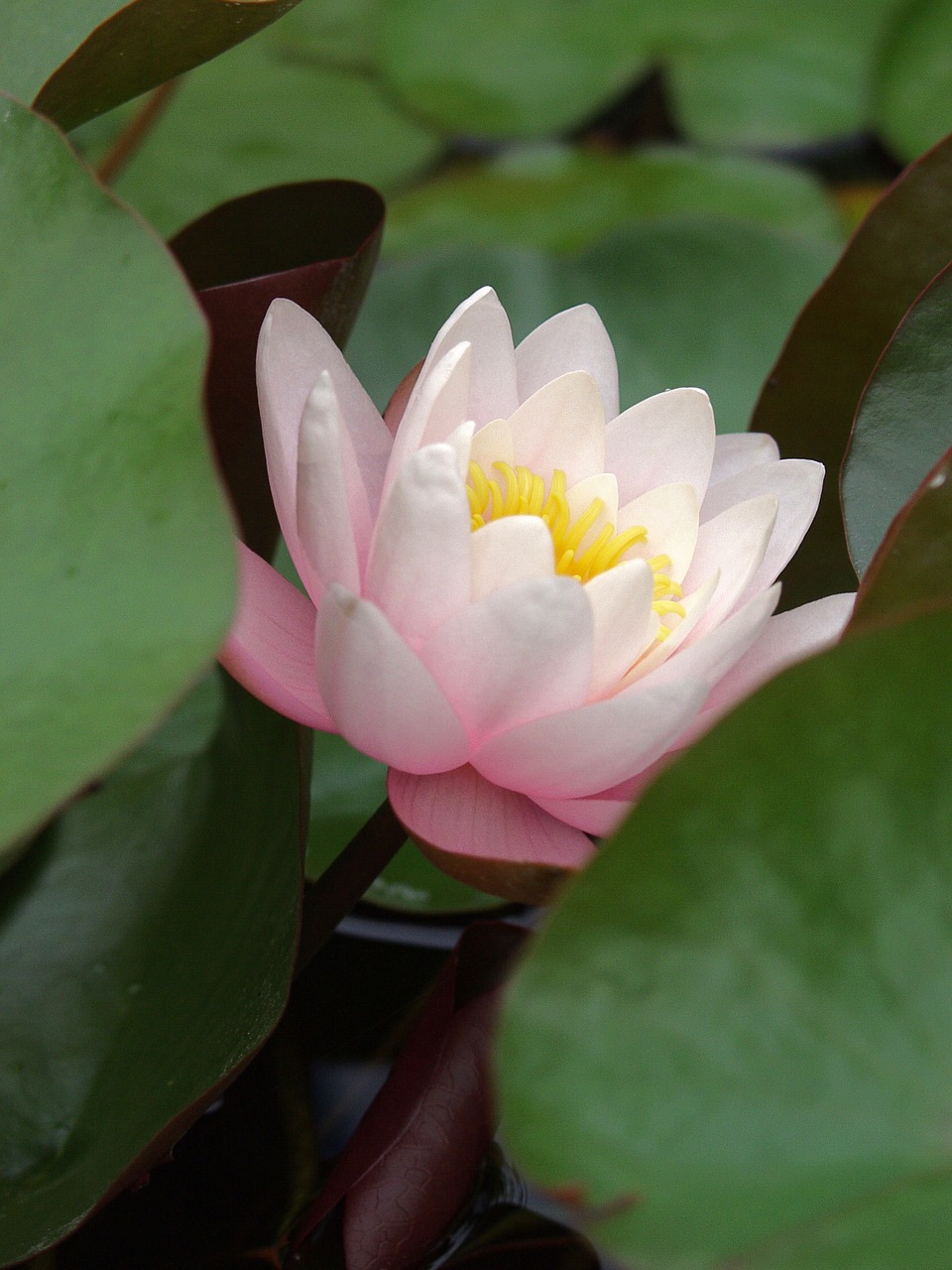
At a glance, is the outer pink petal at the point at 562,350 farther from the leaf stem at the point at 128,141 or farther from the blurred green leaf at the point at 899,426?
the leaf stem at the point at 128,141

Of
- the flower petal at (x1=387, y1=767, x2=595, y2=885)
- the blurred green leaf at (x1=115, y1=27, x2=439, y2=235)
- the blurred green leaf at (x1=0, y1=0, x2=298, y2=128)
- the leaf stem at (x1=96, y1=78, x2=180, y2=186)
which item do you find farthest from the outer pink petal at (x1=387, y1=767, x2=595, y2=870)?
the blurred green leaf at (x1=115, y1=27, x2=439, y2=235)

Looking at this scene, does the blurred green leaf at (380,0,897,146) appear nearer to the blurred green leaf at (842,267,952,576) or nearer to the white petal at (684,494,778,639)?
the blurred green leaf at (842,267,952,576)

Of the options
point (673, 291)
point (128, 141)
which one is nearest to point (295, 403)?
point (673, 291)

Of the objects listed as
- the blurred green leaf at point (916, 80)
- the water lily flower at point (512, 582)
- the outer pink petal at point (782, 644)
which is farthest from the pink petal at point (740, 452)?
the blurred green leaf at point (916, 80)

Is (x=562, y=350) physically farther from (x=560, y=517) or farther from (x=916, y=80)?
(x=916, y=80)

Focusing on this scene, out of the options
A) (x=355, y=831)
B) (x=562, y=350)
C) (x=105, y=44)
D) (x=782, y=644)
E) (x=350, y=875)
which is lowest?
(x=355, y=831)
